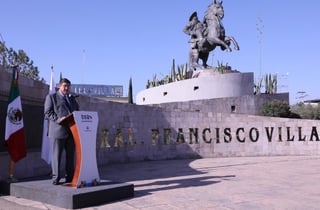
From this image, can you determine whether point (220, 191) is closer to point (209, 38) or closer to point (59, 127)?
point (59, 127)

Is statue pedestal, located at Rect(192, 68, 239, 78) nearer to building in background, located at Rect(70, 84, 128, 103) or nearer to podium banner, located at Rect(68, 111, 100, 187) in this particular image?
podium banner, located at Rect(68, 111, 100, 187)

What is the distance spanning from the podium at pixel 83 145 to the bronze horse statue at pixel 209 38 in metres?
20.1

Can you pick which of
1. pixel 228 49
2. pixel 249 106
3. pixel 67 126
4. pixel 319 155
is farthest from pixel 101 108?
pixel 228 49

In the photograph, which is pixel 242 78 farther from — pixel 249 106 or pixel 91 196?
pixel 91 196

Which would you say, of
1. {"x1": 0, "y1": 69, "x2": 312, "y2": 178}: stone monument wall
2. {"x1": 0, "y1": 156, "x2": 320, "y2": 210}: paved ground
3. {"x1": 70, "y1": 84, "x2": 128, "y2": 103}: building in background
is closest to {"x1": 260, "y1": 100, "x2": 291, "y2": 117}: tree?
{"x1": 0, "y1": 69, "x2": 312, "y2": 178}: stone monument wall

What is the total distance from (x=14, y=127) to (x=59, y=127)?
1.39m

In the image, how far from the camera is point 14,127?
6934 mm

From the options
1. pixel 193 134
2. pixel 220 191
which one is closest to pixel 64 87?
pixel 220 191

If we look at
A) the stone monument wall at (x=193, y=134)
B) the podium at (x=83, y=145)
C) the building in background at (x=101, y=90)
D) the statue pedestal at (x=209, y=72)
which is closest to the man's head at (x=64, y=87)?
the podium at (x=83, y=145)

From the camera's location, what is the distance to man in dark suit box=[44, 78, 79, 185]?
6020 mm

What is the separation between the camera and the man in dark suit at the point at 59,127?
6.02 metres

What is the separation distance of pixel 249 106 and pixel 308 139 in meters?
8.13

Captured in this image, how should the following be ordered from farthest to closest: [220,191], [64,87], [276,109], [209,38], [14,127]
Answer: [209,38], [276,109], [14,127], [220,191], [64,87]

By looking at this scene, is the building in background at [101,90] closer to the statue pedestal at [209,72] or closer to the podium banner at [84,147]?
the statue pedestal at [209,72]
